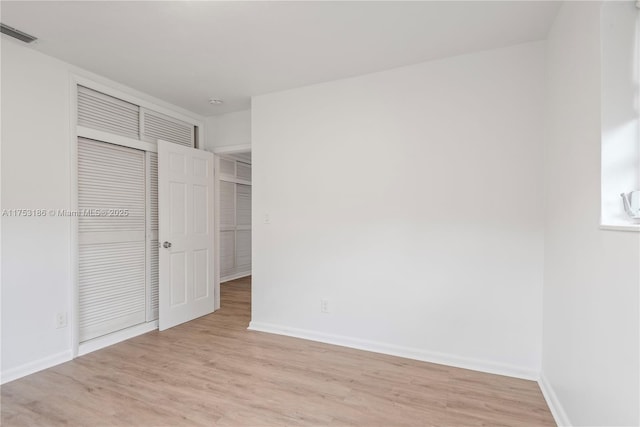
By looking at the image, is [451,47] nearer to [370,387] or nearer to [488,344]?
[488,344]

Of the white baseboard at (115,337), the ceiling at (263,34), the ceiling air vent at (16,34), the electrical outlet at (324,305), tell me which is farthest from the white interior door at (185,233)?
the electrical outlet at (324,305)

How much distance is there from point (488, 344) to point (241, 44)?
3.06 meters

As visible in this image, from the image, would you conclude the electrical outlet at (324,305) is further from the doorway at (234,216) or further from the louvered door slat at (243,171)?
the louvered door slat at (243,171)

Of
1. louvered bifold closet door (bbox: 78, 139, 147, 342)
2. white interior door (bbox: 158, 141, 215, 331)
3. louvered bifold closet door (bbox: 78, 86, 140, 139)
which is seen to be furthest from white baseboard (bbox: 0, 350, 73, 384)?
louvered bifold closet door (bbox: 78, 86, 140, 139)

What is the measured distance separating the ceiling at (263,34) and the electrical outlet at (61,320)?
2.18m

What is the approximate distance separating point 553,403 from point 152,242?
3853 millimetres

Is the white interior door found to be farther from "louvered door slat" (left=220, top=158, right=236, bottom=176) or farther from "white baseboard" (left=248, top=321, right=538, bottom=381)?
"louvered door slat" (left=220, top=158, right=236, bottom=176)

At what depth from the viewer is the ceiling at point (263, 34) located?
2059mm

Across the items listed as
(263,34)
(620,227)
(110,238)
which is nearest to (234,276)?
(110,238)

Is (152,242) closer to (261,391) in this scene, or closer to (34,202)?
(34,202)

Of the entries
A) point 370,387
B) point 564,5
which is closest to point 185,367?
point 370,387

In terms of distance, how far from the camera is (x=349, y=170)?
3.09m

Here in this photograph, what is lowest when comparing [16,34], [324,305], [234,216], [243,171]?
[324,305]

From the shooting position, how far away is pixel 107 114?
126 inches
